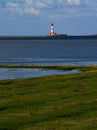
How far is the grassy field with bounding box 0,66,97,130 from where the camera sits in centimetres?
2966

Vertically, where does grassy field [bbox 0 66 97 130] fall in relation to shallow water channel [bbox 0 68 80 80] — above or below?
above

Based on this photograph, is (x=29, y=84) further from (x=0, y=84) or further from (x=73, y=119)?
(x=73, y=119)

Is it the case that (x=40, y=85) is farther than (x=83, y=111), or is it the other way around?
(x=40, y=85)

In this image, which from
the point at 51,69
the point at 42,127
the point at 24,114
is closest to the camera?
the point at 42,127

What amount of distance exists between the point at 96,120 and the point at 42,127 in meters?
3.24

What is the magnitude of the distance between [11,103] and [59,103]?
3515 mm

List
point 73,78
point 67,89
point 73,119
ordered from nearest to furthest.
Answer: point 73,119 → point 67,89 → point 73,78

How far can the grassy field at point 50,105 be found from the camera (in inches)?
1168

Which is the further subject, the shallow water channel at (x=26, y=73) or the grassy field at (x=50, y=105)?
the shallow water channel at (x=26, y=73)

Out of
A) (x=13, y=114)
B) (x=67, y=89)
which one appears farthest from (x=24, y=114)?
(x=67, y=89)

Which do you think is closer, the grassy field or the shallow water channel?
the grassy field

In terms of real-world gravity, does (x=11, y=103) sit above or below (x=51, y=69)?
above

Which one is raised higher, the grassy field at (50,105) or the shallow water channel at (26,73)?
the grassy field at (50,105)

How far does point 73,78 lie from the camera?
5472cm
